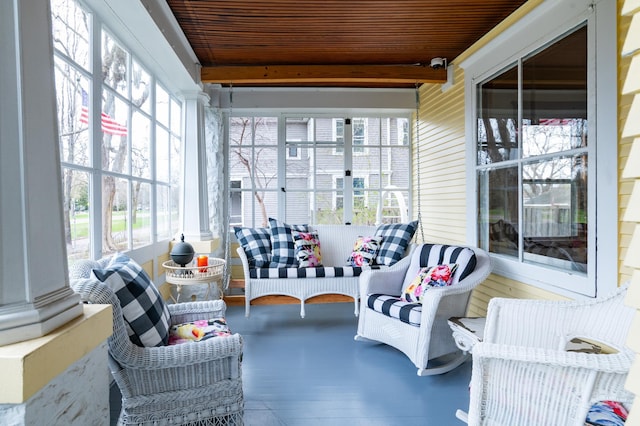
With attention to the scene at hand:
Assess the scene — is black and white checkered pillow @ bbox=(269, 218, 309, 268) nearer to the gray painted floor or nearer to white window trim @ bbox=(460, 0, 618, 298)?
the gray painted floor

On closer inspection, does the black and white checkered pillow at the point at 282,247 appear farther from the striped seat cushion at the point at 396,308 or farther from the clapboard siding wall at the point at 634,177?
the clapboard siding wall at the point at 634,177

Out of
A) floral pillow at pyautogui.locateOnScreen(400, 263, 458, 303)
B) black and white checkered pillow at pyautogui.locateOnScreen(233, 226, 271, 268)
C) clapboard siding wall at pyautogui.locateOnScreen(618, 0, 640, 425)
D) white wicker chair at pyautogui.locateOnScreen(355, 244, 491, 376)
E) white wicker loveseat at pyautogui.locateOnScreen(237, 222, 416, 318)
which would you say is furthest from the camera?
black and white checkered pillow at pyautogui.locateOnScreen(233, 226, 271, 268)

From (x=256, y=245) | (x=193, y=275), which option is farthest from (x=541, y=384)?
(x=256, y=245)

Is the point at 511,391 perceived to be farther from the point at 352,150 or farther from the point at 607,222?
the point at 352,150

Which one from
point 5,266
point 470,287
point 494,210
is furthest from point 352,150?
point 5,266

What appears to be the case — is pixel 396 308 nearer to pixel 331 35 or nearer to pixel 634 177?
pixel 634 177

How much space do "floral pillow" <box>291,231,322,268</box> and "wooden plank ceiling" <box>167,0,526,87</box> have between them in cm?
169

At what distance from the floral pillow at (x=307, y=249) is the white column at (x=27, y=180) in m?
2.76

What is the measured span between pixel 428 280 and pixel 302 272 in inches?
48.5

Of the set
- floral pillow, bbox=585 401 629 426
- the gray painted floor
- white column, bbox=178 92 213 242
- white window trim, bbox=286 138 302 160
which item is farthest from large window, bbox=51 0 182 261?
floral pillow, bbox=585 401 629 426

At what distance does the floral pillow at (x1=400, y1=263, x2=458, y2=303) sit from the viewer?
265 centimetres

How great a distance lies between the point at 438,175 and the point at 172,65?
3012 mm

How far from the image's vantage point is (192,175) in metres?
3.96

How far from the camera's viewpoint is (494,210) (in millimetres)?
3154
